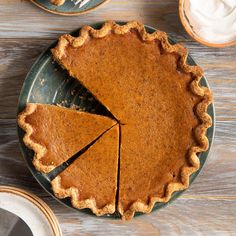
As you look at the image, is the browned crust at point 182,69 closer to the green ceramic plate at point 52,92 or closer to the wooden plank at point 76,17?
the green ceramic plate at point 52,92

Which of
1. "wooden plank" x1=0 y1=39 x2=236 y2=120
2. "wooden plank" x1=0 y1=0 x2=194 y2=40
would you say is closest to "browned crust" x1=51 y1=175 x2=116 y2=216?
"wooden plank" x1=0 y1=39 x2=236 y2=120

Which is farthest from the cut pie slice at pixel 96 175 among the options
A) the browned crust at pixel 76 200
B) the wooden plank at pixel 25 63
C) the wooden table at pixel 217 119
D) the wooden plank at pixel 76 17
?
the wooden plank at pixel 76 17

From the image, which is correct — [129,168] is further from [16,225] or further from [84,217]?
[16,225]

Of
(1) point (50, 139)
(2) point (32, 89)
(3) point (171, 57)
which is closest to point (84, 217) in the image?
(1) point (50, 139)

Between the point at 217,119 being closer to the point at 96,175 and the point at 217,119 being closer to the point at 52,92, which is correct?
the point at 96,175

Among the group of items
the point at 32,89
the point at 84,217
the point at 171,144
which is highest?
the point at 32,89
